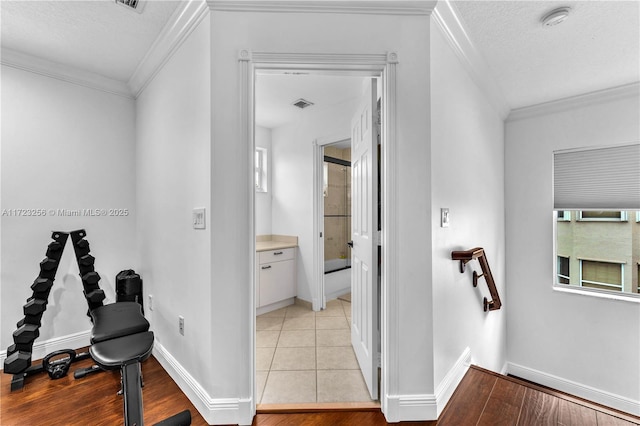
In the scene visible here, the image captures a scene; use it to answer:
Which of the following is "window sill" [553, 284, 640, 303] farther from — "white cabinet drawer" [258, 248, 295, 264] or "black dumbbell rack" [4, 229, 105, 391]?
"black dumbbell rack" [4, 229, 105, 391]

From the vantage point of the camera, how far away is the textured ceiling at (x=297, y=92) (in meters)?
2.60

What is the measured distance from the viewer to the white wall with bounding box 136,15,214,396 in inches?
62.6

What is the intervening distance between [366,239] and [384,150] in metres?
0.66

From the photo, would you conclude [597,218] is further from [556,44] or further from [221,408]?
[221,408]

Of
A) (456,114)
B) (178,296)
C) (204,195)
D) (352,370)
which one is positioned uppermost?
(456,114)

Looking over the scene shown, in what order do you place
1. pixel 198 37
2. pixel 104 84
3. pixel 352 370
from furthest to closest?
pixel 104 84 → pixel 352 370 → pixel 198 37

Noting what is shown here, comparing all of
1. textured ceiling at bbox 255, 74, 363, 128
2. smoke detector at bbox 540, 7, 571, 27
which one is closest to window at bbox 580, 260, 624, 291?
smoke detector at bbox 540, 7, 571, 27

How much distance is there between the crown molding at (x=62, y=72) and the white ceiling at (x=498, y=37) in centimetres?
5

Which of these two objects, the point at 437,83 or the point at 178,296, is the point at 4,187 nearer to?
the point at 178,296

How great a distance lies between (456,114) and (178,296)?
237cm

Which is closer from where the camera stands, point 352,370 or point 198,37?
point 198,37

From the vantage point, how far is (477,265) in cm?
229

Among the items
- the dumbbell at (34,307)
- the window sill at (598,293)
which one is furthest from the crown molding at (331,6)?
the window sill at (598,293)

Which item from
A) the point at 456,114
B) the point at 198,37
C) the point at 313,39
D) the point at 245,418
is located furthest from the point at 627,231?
the point at 198,37
